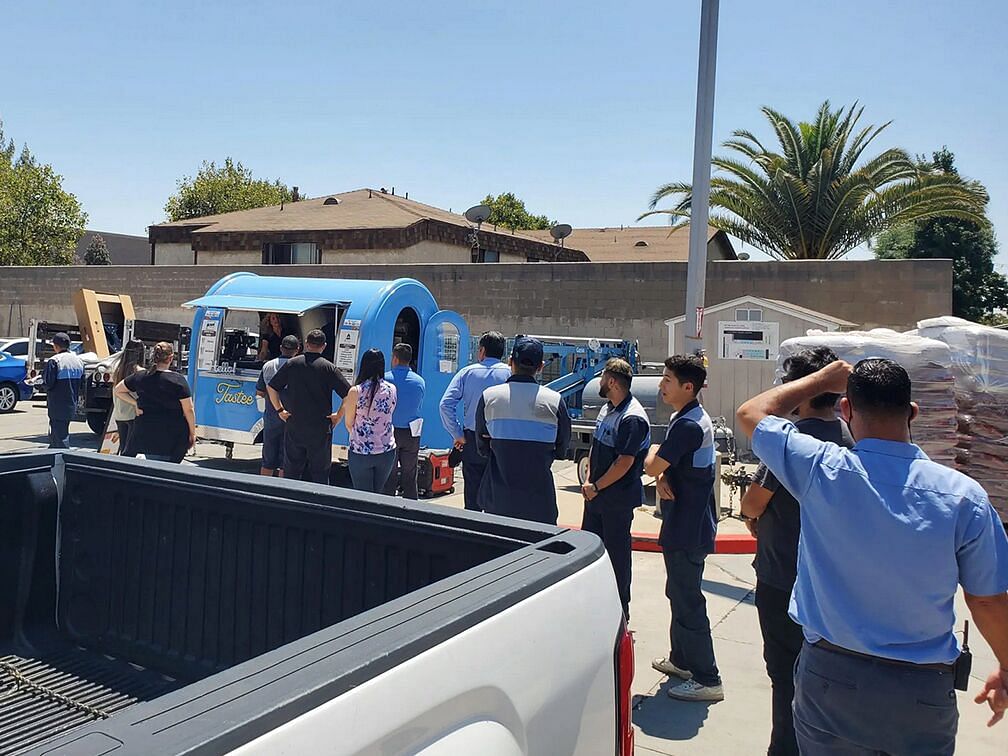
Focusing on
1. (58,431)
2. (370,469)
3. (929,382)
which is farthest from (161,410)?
(929,382)

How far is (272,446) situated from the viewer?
890 centimetres

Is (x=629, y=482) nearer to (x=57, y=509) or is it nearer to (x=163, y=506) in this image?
(x=163, y=506)

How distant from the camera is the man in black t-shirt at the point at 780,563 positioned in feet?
11.3

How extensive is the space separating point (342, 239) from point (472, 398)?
23074 mm

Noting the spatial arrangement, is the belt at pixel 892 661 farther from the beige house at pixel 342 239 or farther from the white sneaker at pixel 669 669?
the beige house at pixel 342 239

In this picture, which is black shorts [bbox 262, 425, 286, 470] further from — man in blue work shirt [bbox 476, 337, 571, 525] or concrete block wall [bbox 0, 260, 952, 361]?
concrete block wall [bbox 0, 260, 952, 361]

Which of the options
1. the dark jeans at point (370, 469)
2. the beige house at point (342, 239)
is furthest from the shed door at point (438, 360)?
the beige house at point (342, 239)

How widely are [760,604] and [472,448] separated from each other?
3481mm

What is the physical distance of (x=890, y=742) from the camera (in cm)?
235

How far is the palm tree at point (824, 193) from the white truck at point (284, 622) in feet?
56.4

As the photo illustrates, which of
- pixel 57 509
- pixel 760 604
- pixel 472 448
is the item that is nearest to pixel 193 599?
pixel 57 509

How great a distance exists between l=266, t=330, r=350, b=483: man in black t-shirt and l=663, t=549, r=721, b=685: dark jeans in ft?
13.3

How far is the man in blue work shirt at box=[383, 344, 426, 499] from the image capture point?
26.0ft

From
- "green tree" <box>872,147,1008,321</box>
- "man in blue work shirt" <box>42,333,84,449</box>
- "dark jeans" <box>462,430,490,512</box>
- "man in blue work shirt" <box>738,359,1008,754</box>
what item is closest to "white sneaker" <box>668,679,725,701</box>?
"man in blue work shirt" <box>738,359,1008,754</box>
